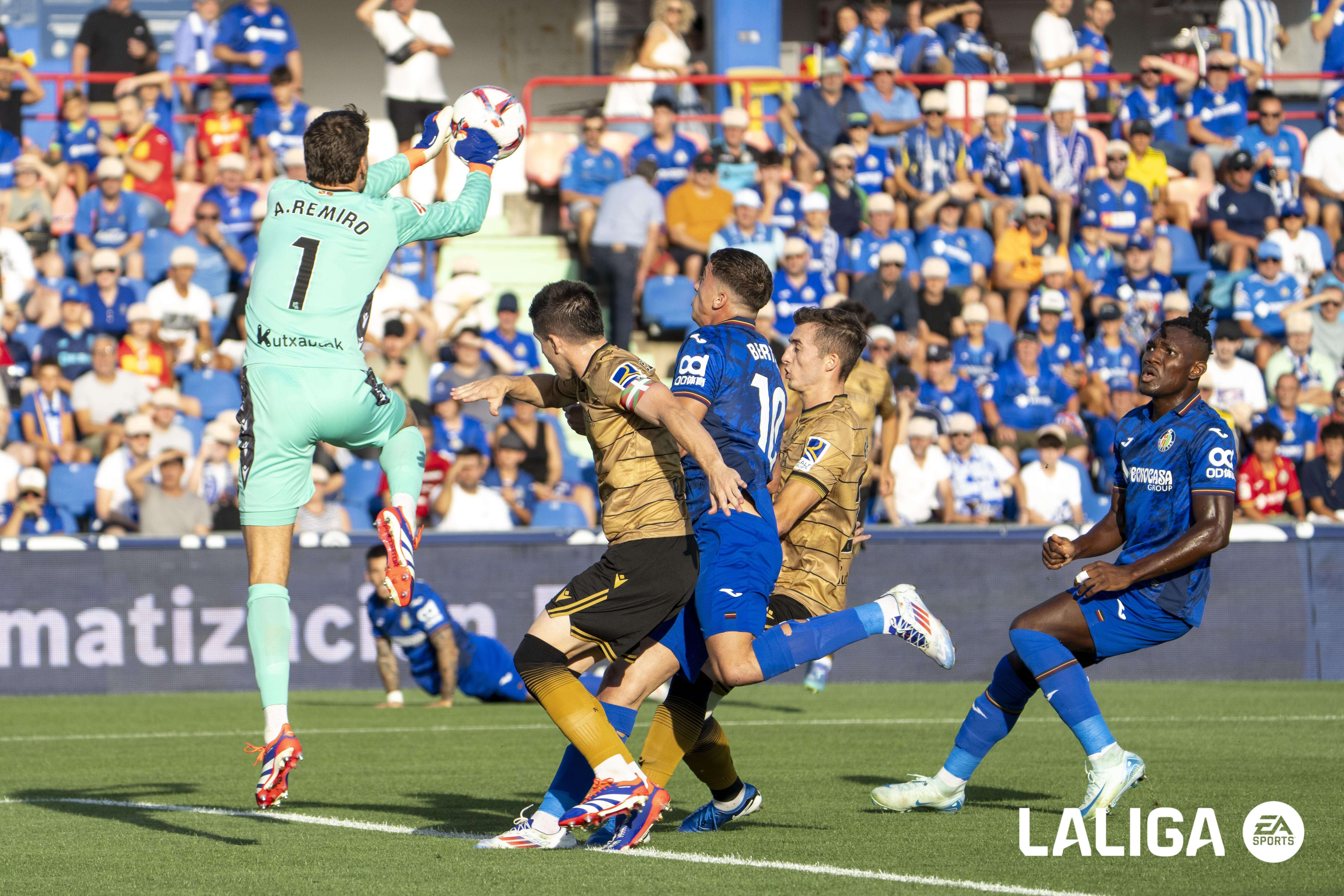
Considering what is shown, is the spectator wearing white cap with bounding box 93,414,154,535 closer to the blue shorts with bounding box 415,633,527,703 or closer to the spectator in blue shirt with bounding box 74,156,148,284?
the spectator in blue shirt with bounding box 74,156,148,284

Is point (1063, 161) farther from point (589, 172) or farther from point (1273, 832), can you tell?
point (1273, 832)

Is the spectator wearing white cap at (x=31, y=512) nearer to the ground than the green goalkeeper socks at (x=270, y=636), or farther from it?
nearer to the ground

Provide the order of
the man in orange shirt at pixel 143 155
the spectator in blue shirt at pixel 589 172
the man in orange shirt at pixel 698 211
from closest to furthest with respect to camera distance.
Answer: the man in orange shirt at pixel 698 211 → the man in orange shirt at pixel 143 155 → the spectator in blue shirt at pixel 589 172

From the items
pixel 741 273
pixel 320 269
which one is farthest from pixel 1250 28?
pixel 320 269

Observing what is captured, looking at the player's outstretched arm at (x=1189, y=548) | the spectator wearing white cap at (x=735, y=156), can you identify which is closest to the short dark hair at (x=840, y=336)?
the player's outstretched arm at (x=1189, y=548)

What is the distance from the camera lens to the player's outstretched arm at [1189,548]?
6.74 metres

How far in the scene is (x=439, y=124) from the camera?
22.8 ft

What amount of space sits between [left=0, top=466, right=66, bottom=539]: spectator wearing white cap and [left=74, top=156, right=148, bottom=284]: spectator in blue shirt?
3152 millimetres

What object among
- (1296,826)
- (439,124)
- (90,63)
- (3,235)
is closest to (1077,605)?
(1296,826)

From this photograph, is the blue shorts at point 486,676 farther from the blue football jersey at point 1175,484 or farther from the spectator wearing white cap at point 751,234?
the blue football jersey at point 1175,484

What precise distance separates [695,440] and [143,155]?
13.4 meters

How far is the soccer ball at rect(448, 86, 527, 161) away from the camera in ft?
22.7

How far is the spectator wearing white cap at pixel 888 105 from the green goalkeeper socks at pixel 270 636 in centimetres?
1353

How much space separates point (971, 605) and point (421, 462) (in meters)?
7.83
